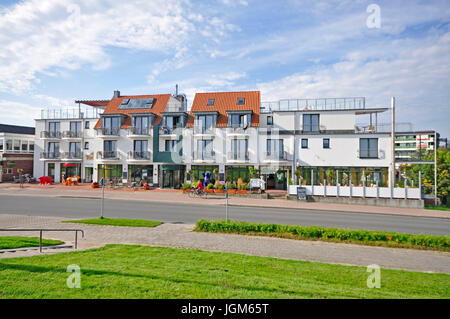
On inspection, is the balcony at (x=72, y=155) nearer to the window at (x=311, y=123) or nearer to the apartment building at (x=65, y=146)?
the apartment building at (x=65, y=146)

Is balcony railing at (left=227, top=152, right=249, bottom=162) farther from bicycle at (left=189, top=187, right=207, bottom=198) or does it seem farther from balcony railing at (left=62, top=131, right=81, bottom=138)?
balcony railing at (left=62, top=131, right=81, bottom=138)

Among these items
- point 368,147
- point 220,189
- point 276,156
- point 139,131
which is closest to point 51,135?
point 139,131

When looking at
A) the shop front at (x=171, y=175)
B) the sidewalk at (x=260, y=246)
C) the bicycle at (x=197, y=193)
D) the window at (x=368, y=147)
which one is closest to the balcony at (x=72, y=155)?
the shop front at (x=171, y=175)

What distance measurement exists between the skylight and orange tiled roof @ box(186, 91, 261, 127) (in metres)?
6.42

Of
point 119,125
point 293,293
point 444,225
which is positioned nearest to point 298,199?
point 444,225

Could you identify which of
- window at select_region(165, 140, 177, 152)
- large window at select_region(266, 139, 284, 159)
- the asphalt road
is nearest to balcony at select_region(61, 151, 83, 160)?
window at select_region(165, 140, 177, 152)

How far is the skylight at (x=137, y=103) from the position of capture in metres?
38.7

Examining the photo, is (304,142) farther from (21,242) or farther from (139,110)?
(21,242)

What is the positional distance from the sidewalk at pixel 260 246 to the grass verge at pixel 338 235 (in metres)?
0.43

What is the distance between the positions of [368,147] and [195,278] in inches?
1198

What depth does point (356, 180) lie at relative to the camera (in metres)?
28.9
